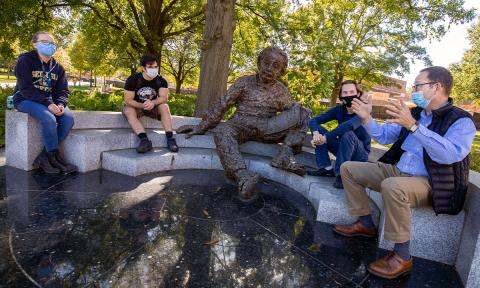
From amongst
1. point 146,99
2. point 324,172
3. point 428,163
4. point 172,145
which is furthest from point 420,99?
point 146,99

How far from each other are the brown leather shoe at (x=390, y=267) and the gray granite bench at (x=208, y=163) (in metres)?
0.39

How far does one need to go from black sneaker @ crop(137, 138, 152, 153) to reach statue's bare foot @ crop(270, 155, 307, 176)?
1764 millimetres

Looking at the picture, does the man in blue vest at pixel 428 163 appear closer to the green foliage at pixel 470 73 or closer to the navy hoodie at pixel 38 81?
the navy hoodie at pixel 38 81

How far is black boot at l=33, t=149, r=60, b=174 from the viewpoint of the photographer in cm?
440

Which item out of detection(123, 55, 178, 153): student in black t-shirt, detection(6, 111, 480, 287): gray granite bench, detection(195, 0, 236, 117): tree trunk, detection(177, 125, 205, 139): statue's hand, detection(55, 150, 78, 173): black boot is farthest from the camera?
detection(195, 0, 236, 117): tree trunk

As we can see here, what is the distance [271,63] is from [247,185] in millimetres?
1776

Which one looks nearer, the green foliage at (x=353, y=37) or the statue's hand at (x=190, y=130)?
the statue's hand at (x=190, y=130)

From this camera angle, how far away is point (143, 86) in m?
5.21

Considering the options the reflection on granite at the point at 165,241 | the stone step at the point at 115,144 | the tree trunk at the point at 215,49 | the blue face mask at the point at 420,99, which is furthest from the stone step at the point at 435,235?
the tree trunk at the point at 215,49

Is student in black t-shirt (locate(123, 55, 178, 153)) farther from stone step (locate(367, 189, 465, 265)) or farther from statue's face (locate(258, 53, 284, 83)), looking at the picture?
stone step (locate(367, 189, 465, 265))

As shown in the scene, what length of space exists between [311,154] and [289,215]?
161 centimetres

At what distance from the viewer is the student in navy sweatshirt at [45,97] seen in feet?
13.9

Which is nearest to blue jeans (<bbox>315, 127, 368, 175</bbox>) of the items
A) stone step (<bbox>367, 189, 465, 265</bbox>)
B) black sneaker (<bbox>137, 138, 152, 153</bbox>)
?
stone step (<bbox>367, 189, 465, 265</bbox>)

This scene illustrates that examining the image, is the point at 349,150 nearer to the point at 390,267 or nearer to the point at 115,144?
the point at 390,267
